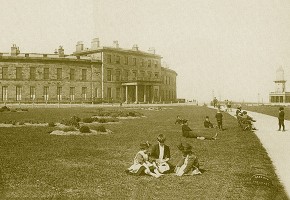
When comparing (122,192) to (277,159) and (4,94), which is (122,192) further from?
(4,94)

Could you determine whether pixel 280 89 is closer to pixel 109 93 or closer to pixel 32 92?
pixel 109 93

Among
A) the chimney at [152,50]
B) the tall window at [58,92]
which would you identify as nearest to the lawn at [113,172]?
the tall window at [58,92]

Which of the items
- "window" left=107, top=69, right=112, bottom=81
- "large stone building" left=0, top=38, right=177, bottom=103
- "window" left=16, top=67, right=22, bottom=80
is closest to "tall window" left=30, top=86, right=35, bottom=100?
"large stone building" left=0, top=38, right=177, bottom=103

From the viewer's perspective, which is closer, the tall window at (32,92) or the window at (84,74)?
the tall window at (32,92)

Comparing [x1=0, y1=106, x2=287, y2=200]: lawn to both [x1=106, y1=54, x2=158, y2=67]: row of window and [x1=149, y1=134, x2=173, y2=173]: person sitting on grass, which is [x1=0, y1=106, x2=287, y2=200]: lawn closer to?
[x1=149, y1=134, x2=173, y2=173]: person sitting on grass

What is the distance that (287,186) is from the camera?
30.9ft

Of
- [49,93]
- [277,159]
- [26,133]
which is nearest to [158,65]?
[49,93]

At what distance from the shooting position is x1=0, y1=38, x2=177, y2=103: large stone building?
210ft

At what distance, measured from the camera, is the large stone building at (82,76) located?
64062 mm

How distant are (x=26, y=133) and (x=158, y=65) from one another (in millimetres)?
63469

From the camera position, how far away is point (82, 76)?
70.0m

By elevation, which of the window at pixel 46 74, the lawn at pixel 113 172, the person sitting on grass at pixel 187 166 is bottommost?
the lawn at pixel 113 172

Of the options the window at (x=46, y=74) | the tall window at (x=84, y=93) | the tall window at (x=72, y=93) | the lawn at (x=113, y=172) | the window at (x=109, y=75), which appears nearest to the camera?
the lawn at (x=113, y=172)

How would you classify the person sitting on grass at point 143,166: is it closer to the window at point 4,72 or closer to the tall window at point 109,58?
the window at point 4,72
